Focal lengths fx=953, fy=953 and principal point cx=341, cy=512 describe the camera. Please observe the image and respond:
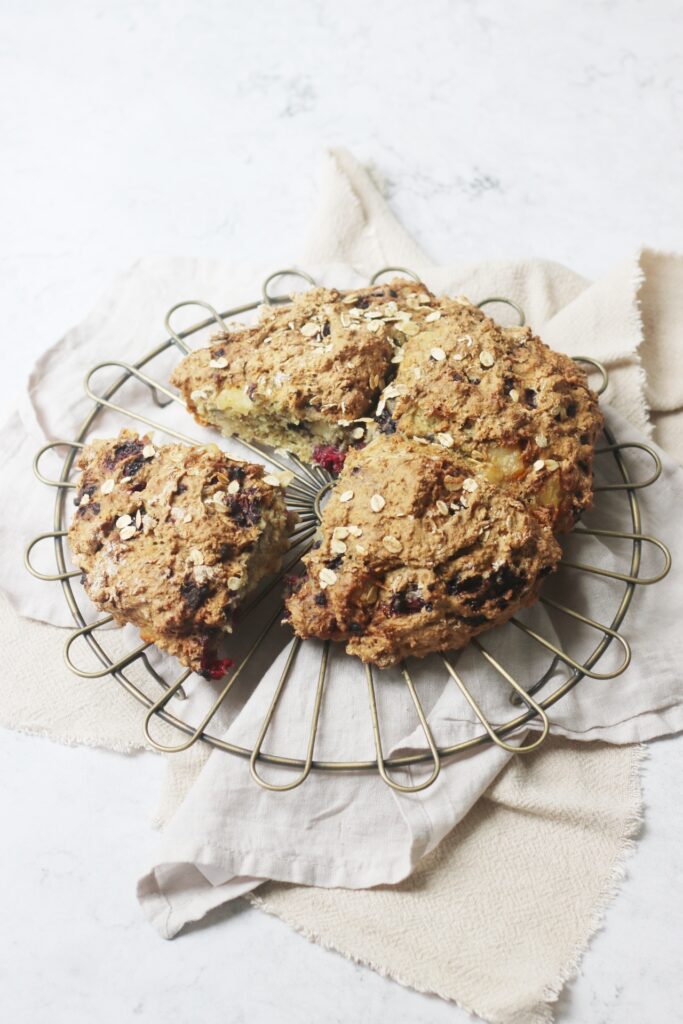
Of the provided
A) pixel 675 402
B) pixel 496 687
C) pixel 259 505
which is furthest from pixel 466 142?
pixel 496 687

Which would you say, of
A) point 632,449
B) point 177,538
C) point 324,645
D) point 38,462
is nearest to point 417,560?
point 324,645

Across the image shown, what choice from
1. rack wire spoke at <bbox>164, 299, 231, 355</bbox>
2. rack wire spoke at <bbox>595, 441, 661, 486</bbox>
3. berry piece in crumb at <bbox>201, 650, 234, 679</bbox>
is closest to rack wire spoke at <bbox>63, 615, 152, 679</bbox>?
berry piece in crumb at <bbox>201, 650, 234, 679</bbox>

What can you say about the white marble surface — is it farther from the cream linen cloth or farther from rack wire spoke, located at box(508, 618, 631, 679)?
rack wire spoke, located at box(508, 618, 631, 679)

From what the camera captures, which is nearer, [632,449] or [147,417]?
[632,449]

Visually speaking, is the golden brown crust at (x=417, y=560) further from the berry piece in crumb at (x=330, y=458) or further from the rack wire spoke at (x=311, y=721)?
the berry piece in crumb at (x=330, y=458)

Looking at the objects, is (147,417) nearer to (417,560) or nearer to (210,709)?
(210,709)

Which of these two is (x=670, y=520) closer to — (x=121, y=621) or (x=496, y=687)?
(x=496, y=687)
